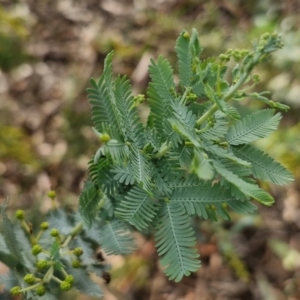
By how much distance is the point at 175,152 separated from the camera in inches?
24.5

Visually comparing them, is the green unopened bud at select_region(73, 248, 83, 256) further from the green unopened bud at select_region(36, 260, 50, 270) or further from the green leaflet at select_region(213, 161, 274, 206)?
the green leaflet at select_region(213, 161, 274, 206)

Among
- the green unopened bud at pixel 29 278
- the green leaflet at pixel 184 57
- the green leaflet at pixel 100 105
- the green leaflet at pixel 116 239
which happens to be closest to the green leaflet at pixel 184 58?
the green leaflet at pixel 184 57

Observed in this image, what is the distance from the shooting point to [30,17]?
2.33 metres

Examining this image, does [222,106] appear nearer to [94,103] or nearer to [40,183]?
[94,103]

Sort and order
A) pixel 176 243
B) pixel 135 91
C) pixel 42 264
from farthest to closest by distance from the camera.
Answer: pixel 135 91, pixel 42 264, pixel 176 243

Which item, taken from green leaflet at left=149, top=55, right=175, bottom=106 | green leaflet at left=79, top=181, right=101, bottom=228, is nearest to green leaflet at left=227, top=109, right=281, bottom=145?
green leaflet at left=149, top=55, right=175, bottom=106

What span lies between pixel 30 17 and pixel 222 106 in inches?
80.2

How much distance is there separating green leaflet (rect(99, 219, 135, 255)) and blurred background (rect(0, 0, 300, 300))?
1.92 feet

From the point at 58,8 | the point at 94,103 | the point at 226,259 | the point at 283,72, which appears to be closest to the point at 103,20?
the point at 58,8

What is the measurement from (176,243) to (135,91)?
5.17ft

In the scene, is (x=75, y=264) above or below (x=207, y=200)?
below

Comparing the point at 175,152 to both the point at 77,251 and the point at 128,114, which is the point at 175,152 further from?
the point at 77,251

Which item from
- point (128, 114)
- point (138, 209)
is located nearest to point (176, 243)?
point (138, 209)

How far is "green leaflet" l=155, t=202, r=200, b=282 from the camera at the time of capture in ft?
1.92
